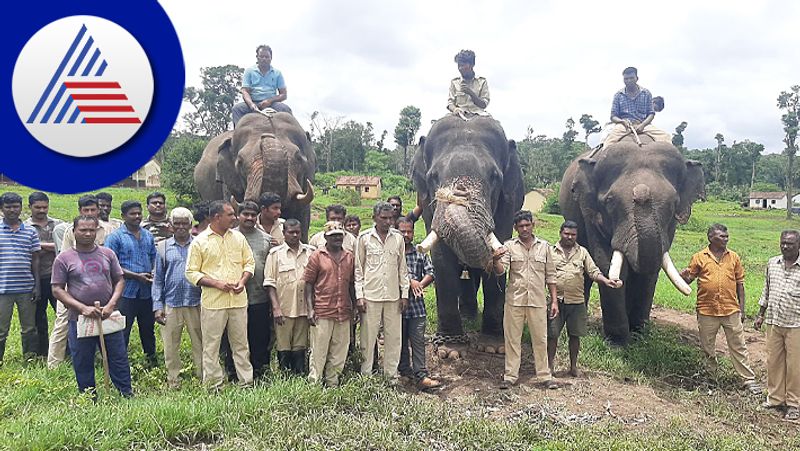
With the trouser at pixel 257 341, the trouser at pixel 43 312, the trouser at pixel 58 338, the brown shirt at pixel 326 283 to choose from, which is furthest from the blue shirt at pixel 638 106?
the trouser at pixel 43 312

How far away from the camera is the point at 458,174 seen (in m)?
6.54

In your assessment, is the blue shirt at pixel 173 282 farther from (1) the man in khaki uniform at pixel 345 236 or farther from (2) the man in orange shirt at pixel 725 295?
(2) the man in orange shirt at pixel 725 295

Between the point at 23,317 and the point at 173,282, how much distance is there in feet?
6.50

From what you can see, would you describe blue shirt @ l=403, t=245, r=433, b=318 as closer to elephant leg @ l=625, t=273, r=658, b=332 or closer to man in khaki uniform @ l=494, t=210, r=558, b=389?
man in khaki uniform @ l=494, t=210, r=558, b=389

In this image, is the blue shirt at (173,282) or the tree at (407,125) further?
the tree at (407,125)

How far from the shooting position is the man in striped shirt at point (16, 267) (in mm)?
5906

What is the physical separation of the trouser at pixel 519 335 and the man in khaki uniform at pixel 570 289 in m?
0.28

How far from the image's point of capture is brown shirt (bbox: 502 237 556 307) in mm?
5883

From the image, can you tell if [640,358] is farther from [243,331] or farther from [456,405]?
[243,331]

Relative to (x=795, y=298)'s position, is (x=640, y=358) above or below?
below

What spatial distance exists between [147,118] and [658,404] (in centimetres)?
485

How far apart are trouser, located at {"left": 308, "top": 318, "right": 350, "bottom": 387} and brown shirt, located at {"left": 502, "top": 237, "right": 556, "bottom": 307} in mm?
1661

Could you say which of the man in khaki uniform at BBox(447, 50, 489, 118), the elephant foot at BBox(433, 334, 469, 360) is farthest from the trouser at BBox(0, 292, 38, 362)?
the man in khaki uniform at BBox(447, 50, 489, 118)

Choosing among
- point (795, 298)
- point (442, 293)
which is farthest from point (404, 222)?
point (795, 298)
